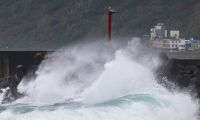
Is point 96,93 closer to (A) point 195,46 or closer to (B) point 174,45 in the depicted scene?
(A) point 195,46

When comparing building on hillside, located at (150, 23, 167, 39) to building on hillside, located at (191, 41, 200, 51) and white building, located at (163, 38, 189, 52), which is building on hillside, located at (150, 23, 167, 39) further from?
building on hillside, located at (191, 41, 200, 51)

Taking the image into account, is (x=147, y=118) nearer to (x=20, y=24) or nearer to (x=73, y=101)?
(x=73, y=101)

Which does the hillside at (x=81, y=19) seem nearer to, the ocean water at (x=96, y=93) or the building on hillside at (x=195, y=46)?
the building on hillside at (x=195, y=46)

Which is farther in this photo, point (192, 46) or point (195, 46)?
point (195, 46)

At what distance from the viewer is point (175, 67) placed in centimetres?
1469

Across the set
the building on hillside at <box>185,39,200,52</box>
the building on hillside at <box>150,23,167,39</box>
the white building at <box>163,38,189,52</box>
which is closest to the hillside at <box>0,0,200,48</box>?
the building on hillside at <box>150,23,167,39</box>

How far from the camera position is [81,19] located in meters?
79.0

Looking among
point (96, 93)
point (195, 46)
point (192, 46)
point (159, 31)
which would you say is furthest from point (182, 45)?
point (96, 93)

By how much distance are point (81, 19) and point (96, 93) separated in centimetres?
6726

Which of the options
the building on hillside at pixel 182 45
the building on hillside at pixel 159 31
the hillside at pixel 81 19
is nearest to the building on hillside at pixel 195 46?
the building on hillside at pixel 182 45

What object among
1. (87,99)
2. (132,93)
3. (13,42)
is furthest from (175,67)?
(13,42)

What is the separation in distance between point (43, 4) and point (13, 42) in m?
17.6

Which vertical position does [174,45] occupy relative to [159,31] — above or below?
below

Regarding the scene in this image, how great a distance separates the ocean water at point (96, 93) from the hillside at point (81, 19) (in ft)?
166
